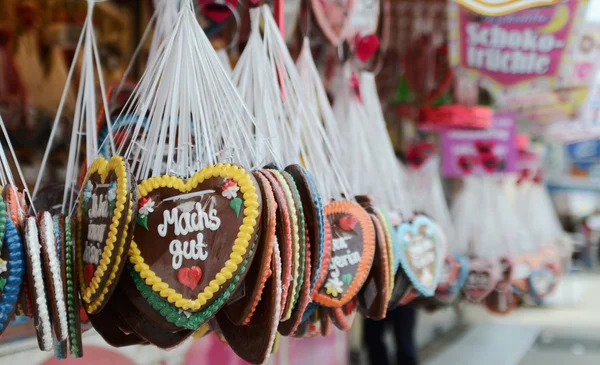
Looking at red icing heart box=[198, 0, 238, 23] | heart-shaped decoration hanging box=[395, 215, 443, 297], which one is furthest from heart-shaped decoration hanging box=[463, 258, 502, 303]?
red icing heart box=[198, 0, 238, 23]

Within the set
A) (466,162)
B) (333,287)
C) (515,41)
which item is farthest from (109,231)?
(466,162)

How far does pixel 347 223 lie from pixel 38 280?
76 centimetres

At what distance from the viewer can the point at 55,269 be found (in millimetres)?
1034

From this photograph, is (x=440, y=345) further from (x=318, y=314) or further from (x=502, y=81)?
(x=318, y=314)

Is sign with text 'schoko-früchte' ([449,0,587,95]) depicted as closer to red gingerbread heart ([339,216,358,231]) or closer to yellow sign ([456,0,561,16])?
yellow sign ([456,0,561,16])

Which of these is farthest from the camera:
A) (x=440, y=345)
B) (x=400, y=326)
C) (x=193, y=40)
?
(x=440, y=345)

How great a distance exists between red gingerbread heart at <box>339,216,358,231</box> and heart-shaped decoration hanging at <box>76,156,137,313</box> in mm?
612

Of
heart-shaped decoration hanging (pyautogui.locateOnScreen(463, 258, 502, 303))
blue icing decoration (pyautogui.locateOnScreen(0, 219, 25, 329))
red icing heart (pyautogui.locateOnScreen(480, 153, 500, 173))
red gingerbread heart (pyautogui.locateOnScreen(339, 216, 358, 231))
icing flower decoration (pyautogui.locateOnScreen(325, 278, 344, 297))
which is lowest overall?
heart-shaped decoration hanging (pyautogui.locateOnScreen(463, 258, 502, 303))

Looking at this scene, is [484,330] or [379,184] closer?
[379,184]

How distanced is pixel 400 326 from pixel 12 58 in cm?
264

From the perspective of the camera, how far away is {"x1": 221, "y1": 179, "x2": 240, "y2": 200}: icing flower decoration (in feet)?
3.55

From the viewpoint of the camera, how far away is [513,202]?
4320 millimetres

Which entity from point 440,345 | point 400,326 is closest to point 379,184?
point 400,326

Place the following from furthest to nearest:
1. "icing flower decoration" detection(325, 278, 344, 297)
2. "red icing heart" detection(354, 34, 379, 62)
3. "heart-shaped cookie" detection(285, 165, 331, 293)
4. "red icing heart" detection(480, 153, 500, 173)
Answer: "red icing heart" detection(480, 153, 500, 173) < "red icing heart" detection(354, 34, 379, 62) < "icing flower decoration" detection(325, 278, 344, 297) < "heart-shaped cookie" detection(285, 165, 331, 293)
